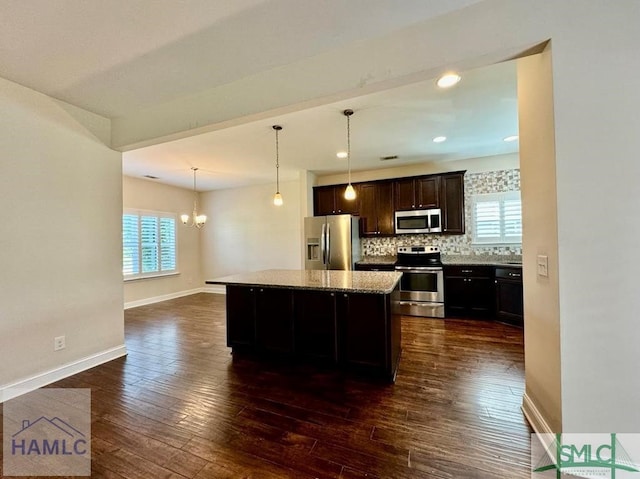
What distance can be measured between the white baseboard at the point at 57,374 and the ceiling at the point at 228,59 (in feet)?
8.63

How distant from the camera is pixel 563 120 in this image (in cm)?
150

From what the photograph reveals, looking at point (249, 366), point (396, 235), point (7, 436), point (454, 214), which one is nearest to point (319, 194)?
point (396, 235)

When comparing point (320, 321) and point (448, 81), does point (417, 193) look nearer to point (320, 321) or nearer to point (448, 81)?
point (448, 81)

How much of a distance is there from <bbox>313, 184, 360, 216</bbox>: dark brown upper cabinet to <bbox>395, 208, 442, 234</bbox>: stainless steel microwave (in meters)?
0.90

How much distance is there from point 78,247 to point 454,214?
5288mm

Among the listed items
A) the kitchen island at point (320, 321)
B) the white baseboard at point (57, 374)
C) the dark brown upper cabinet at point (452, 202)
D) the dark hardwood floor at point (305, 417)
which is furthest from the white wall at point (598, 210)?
the white baseboard at point (57, 374)

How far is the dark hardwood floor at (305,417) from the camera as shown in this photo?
1556 mm

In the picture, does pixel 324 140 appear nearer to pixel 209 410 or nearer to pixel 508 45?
pixel 508 45

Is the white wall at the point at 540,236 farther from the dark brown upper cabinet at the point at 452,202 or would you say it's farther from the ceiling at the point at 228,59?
the dark brown upper cabinet at the point at 452,202

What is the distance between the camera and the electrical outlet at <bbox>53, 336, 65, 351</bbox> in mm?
2645

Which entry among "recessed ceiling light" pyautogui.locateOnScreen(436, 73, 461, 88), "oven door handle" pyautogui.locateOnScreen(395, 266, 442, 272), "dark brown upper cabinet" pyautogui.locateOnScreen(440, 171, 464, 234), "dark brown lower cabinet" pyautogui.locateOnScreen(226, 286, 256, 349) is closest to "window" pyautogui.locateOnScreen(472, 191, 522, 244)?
"dark brown upper cabinet" pyautogui.locateOnScreen(440, 171, 464, 234)

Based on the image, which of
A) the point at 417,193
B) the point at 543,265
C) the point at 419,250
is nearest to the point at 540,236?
the point at 543,265

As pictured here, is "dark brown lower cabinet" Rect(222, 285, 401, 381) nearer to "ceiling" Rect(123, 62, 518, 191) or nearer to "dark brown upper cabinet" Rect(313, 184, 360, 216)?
"ceiling" Rect(123, 62, 518, 191)

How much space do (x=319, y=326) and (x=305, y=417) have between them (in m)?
0.87
